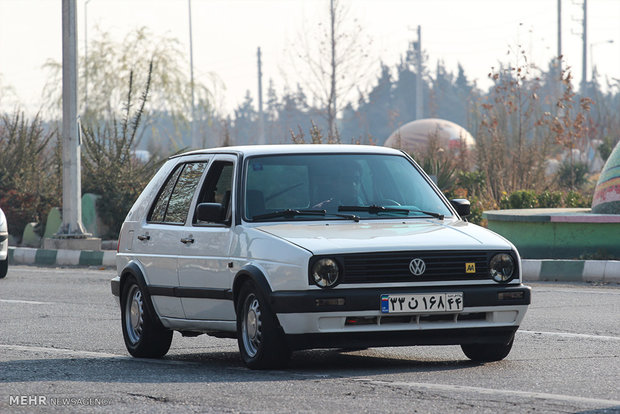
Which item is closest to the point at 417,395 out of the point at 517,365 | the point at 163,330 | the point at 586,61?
the point at 517,365

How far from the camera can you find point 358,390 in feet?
22.0

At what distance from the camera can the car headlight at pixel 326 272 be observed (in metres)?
7.30

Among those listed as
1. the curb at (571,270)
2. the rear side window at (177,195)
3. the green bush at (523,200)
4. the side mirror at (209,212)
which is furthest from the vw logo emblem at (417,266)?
the green bush at (523,200)

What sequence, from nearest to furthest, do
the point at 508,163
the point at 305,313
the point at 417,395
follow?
1. the point at 417,395
2. the point at 305,313
3. the point at 508,163

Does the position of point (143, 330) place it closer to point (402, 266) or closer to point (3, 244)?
point (402, 266)

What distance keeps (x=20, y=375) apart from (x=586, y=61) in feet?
175

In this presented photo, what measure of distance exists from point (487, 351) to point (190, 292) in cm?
202

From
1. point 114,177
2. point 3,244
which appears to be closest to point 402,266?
point 3,244

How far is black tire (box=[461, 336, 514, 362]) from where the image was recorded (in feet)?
26.3

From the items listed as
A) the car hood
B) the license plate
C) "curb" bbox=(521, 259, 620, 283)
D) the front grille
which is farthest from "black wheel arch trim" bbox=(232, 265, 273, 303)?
"curb" bbox=(521, 259, 620, 283)

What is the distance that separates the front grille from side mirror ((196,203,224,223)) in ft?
3.80

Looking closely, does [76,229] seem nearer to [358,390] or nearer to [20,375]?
[20,375]

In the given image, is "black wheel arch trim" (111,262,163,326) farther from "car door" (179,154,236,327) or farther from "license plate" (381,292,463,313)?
"license plate" (381,292,463,313)

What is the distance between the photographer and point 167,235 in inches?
350
